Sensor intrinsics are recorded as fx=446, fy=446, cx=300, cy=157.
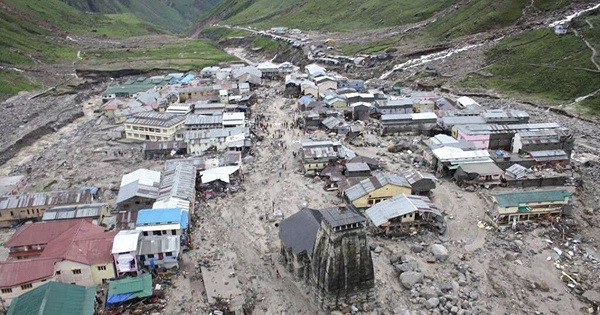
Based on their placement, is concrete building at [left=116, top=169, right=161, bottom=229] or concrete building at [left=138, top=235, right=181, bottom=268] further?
concrete building at [left=116, top=169, right=161, bottom=229]

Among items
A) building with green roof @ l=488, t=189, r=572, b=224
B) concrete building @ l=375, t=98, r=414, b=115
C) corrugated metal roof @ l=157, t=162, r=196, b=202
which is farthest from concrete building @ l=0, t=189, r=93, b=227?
concrete building @ l=375, t=98, r=414, b=115

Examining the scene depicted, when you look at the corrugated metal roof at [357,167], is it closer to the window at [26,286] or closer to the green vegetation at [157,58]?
the window at [26,286]

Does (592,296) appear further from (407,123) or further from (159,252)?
(407,123)

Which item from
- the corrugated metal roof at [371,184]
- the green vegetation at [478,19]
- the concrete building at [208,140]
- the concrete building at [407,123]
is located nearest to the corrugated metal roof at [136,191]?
the concrete building at [208,140]

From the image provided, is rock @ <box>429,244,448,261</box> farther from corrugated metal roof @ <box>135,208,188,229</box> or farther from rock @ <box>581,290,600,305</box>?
corrugated metal roof @ <box>135,208,188,229</box>

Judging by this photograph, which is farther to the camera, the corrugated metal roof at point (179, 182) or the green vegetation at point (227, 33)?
the green vegetation at point (227, 33)

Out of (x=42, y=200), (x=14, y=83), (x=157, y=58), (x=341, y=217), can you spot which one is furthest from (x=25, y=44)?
(x=341, y=217)
